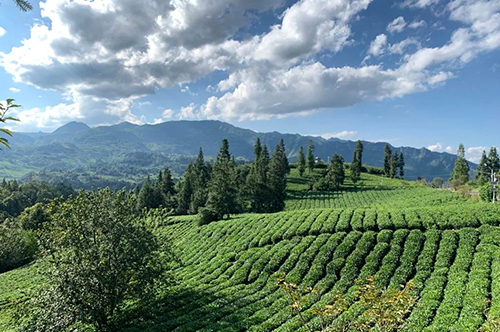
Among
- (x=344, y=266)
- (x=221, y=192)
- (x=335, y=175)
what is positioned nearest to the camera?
(x=344, y=266)

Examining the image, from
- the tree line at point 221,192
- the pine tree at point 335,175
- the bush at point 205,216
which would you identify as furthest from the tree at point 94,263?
the pine tree at point 335,175

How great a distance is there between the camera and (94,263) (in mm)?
17969

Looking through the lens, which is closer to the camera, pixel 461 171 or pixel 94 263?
pixel 94 263

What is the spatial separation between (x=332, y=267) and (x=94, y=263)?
1676cm

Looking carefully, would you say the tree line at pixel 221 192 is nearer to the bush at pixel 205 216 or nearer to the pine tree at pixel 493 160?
the bush at pixel 205 216

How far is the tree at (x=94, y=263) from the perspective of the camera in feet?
56.3

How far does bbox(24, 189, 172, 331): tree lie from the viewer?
1716 centimetres

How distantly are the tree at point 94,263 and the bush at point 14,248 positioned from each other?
41.3 meters

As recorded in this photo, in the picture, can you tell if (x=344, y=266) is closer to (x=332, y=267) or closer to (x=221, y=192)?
(x=332, y=267)

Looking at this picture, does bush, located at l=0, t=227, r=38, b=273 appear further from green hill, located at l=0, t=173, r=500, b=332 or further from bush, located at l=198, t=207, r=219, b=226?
bush, located at l=198, t=207, r=219, b=226

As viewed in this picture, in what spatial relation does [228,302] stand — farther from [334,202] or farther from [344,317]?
[334,202]

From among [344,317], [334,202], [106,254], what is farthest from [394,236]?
[334,202]

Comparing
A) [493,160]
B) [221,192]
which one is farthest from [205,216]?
[493,160]

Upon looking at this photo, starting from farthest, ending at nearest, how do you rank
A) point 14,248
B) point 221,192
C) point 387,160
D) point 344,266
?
point 387,160
point 221,192
point 14,248
point 344,266
